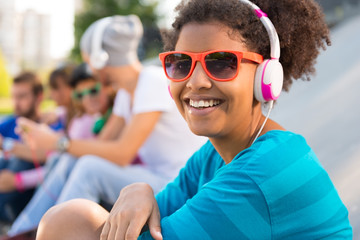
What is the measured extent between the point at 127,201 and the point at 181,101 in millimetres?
400

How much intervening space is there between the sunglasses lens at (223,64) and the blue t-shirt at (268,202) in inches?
9.6

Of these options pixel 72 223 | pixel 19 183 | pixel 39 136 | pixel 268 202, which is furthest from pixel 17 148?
pixel 268 202

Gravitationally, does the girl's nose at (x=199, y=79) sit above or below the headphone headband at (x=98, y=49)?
above

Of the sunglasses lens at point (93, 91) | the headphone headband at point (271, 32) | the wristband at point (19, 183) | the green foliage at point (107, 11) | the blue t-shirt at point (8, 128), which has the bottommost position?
the green foliage at point (107, 11)

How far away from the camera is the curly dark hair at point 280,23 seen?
55.1 inches

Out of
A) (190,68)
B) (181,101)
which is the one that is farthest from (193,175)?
(190,68)

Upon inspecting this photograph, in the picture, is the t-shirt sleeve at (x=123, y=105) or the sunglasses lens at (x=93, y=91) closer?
the t-shirt sleeve at (x=123, y=105)

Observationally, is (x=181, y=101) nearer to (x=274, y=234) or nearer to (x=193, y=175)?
(x=193, y=175)

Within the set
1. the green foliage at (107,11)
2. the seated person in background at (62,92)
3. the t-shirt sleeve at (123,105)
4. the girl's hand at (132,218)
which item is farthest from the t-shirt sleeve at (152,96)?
the green foliage at (107,11)

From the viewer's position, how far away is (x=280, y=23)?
1.48 m

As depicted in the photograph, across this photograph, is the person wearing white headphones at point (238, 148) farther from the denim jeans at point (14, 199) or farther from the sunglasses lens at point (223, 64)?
the denim jeans at point (14, 199)

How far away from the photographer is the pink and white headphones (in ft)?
4.52

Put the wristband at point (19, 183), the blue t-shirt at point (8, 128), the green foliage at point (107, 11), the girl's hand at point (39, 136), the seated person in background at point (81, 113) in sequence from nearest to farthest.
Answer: the girl's hand at point (39, 136) → the seated person in background at point (81, 113) → the wristband at point (19, 183) → the blue t-shirt at point (8, 128) → the green foliage at point (107, 11)

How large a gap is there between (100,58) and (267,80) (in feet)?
6.13
